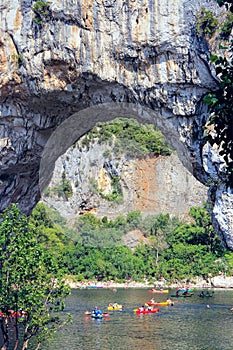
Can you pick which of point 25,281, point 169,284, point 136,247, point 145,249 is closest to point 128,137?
point 136,247

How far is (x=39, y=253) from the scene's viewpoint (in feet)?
38.2

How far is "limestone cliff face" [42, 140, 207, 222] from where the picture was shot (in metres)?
39.1

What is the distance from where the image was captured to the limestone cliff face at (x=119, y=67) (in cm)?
1250

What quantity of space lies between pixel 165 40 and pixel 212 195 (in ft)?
9.51

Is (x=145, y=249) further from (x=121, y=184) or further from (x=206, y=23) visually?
(x=206, y=23)

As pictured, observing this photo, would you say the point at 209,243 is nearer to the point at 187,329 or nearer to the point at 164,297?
the point at 164,297

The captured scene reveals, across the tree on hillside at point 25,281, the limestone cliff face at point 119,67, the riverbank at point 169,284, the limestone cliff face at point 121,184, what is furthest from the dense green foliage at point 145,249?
the tree on hillside at point 25,281

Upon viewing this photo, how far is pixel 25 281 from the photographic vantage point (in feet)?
37.8

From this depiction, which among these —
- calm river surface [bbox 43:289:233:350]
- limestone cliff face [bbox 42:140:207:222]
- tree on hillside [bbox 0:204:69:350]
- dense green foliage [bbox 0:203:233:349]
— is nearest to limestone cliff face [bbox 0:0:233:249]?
tree on hillside [bbox 0:204:69:350]

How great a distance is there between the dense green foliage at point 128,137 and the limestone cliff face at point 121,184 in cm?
45

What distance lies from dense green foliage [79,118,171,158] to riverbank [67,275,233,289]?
9.94 m

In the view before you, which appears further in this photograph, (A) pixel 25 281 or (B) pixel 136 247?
(B) pixel 136 247

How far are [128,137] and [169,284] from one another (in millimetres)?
13246

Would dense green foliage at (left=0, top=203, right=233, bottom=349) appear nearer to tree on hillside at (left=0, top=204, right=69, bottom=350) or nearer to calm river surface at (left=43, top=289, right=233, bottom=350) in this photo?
calm river surface at (left=43, top=289, right=233, bottom=350)
